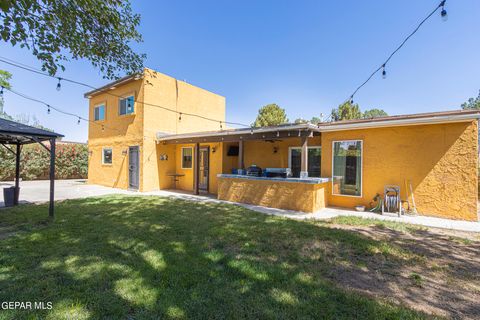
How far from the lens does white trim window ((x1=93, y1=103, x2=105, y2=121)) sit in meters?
14.7

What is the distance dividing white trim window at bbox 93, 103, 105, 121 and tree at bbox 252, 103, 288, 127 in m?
17.6

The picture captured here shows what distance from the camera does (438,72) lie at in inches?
349

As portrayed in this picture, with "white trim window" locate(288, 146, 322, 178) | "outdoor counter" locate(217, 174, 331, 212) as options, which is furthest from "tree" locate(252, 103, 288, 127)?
"outdoor counter" locate(217, 174, 331, 212)

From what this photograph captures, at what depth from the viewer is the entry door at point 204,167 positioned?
12402 mm

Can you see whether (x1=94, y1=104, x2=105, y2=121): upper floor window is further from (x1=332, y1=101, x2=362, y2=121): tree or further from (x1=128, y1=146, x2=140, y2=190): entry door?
(x1=332, y1=101, x2=362, y2=121): tree

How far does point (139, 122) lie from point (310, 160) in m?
9.04

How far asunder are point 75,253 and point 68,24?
16.3 ft

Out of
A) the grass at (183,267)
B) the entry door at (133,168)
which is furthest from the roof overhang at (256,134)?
the grass at (183,267)

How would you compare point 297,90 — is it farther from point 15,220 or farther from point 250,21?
point 15,220

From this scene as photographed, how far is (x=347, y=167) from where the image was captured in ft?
27.6

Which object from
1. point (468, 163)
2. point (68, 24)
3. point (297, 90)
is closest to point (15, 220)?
point (68, 24)

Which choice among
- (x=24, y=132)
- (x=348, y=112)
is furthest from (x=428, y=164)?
(x=348, y=112)

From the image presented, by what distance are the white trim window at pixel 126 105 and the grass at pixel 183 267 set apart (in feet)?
25.2

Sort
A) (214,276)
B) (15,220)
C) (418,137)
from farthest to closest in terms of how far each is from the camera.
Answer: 1. (418,137)
2. (15,220)
3. (214,276)
